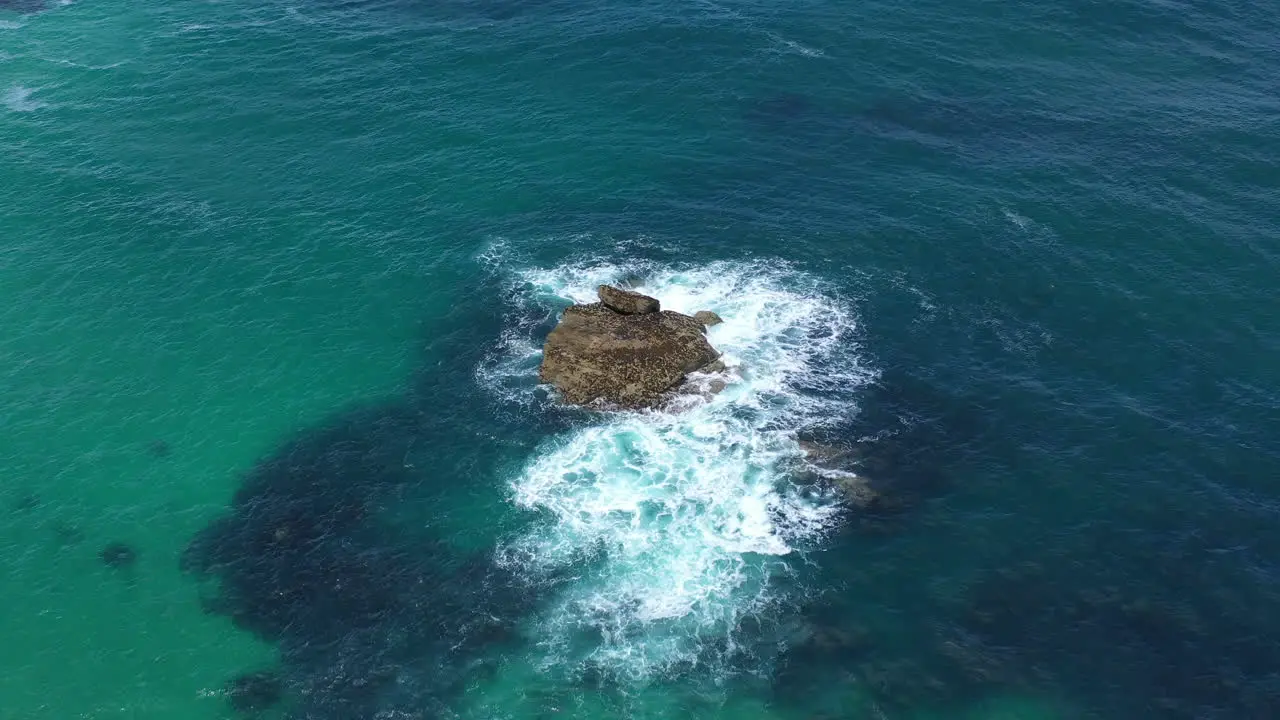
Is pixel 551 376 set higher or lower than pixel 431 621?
higher

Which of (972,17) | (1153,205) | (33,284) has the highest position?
(972,17)

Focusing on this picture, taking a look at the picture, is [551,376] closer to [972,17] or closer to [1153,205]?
[1153,205]

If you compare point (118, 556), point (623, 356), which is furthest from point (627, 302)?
point (118, 556)

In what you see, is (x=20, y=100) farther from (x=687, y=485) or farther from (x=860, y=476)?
(x=860, y=476)

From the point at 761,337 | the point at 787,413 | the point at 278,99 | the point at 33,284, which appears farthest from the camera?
the point at 278,99

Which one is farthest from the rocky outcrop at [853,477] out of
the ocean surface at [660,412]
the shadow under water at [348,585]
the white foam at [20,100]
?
the white foam at [20,100]

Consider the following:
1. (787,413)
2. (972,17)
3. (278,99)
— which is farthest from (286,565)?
(972,17)

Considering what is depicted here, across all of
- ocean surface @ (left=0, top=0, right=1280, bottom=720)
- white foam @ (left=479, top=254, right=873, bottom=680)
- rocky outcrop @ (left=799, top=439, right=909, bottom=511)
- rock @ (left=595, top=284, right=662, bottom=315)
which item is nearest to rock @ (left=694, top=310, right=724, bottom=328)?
ocean surface @ (left=0, top=0, right=1280, bottom=720)
